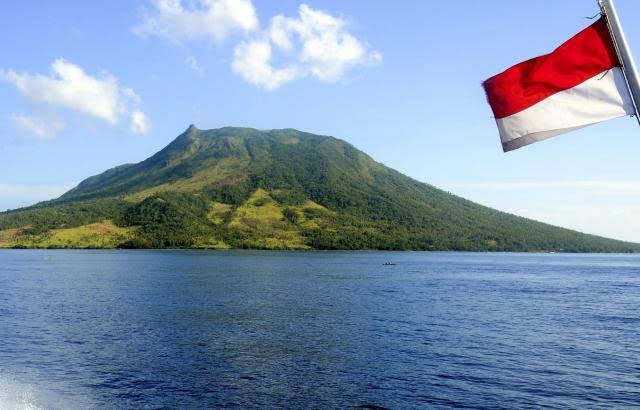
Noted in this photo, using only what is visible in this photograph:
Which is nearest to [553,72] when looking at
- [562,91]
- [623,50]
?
[562,91]

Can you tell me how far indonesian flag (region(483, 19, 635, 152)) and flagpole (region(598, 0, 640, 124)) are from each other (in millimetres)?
460

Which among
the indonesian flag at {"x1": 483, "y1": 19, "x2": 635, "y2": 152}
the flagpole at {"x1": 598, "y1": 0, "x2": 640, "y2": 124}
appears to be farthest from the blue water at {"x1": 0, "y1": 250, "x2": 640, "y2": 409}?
the flagpole at {"x1": 598, "y1": 0, "x2": 640, "y2": 124}

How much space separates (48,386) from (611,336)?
6018cm

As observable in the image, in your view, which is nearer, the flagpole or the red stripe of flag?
the flagpole

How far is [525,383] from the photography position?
4372 cm

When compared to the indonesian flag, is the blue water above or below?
below

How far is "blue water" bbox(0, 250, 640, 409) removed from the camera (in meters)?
40.3

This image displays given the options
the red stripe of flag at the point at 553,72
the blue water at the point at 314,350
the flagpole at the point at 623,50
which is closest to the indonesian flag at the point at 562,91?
the red stripe of flag at the point at 553,72

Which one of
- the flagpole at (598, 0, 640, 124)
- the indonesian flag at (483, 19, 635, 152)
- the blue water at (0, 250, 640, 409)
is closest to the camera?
the flagpole at (598, 0, 640, 124)

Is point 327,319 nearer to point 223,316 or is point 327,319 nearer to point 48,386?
point 223,316

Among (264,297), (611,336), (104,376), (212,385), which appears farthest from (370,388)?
(264,297)

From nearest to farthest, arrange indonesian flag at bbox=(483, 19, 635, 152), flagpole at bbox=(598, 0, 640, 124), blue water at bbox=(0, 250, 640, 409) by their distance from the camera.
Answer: flagpole at bbox=(598, 0, 640, 124) < indonesian flag at bbox=(483, 19, 635, 152) < blue water at bbox=(0, 250, 640, 409)

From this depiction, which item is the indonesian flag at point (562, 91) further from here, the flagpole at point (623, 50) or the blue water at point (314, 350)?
the blue water at point (314, 350)

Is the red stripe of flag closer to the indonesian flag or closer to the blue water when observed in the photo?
the indonesian flag
